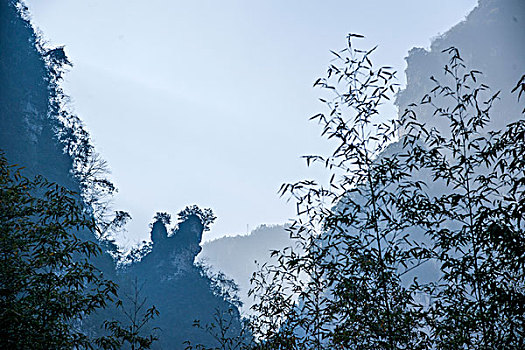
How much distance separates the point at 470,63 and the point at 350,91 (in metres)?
44.0

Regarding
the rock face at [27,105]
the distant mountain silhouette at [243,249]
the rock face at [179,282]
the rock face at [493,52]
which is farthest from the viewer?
the distant mountain silhouette at [243,249]

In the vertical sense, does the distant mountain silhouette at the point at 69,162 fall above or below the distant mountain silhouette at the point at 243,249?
below

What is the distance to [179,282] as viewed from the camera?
23656mm

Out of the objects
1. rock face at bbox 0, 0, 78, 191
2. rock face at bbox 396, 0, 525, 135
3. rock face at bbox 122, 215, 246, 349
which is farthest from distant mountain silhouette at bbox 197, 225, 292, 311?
rock face at bbox 0, 0, 78, 191

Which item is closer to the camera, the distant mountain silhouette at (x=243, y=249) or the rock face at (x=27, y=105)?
the rock face at (x=27, y=105)

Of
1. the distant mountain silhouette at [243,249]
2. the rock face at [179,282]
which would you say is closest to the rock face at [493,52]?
the rock face at [179,282]

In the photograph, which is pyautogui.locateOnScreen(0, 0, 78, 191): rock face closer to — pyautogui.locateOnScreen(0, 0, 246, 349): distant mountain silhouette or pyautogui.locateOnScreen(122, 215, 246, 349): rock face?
pyautogui.locateOnScreen(0, 0, 246, 349): distant mountain silhouette

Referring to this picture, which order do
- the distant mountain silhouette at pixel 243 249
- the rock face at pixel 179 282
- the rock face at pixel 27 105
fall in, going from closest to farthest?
the rock face at pixel 27 105
the rock face at pixel 179 282
the distant mountain silhouette at pixel 243 249

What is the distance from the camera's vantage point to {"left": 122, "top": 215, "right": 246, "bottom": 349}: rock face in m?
22.2

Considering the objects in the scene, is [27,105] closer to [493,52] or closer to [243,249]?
[493,52]

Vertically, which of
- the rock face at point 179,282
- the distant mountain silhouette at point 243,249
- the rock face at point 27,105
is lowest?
the rock face at point 179,282

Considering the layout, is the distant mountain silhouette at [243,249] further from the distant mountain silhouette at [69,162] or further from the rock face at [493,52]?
the distant mountain silhouette at [69,162]

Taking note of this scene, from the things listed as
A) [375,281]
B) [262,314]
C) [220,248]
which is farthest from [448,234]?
[220,248]

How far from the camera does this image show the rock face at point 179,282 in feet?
72.8
